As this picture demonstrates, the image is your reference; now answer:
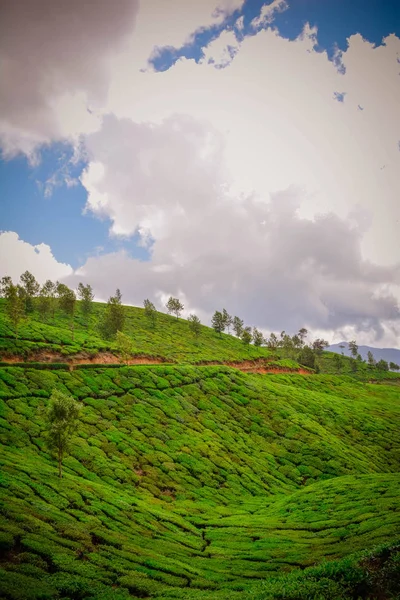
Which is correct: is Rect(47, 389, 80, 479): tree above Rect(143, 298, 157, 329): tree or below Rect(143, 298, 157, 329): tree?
below

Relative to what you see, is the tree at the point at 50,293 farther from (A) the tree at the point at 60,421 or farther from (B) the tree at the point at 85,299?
(A) the tree at the point at 60,421

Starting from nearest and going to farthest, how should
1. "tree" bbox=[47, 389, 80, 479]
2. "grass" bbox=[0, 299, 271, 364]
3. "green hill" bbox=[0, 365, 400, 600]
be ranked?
1. "green hill" bbox=[0, 365, 400, 600]
2. "tree" bbox=[47, 389, 80, 479]
3. "grass" bbox=[0, 299, 271, 364]

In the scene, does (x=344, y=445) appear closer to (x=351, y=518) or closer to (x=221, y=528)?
(x=351, y=518)

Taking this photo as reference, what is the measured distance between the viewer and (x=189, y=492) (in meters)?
39.4

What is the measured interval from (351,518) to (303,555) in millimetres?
9429

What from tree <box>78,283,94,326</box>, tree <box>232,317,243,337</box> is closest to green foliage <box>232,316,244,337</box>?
tree <box>232,317,243,337</box>

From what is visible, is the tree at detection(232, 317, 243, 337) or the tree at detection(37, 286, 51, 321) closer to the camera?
the tree at detection(37, 286, 51, 321)

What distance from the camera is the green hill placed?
1772 centimetres

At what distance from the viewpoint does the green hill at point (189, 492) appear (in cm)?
1772

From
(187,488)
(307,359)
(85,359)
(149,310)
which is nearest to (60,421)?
(187,488)

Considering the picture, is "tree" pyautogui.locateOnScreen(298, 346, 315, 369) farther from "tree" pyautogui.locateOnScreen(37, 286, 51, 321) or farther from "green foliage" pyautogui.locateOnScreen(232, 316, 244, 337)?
"tree" pyautogui.locateOnScreen(37, 286, 51, 321)

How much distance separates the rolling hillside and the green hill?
0.17m

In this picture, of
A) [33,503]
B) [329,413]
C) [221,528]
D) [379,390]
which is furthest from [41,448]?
[379,390]

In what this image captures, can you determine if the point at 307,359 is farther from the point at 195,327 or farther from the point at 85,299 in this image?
the point at 85,299
